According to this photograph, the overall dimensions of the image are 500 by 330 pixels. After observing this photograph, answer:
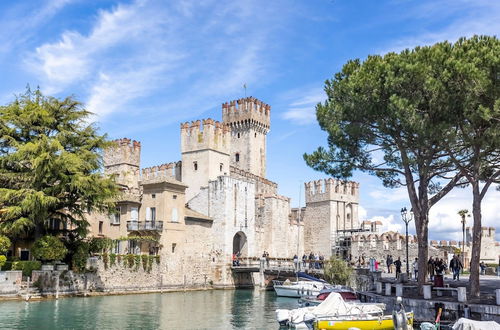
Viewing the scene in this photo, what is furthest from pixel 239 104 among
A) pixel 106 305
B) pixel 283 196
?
pixel 106 305

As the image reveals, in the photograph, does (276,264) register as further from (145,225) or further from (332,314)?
(332,314)

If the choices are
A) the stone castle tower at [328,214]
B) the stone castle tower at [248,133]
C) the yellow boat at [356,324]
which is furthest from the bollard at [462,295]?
the stone castle tower at [248,133]

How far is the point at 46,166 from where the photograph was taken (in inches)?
1163

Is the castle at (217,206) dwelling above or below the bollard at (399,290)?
above

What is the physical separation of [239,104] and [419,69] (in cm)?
3965

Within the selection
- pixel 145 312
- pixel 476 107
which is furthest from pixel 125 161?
pixel 476 107

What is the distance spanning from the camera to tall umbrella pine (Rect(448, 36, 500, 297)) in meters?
18.3

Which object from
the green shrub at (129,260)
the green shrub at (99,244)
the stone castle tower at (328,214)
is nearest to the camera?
the green shrub at (99,244)

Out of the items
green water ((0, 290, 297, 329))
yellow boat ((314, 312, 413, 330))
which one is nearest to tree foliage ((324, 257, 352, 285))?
green water ((0, 290, 297, 329))

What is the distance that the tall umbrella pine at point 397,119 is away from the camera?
19.6 metres

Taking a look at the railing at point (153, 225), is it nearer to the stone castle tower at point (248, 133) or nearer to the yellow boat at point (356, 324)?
the stone castle tower at point (248, 133)

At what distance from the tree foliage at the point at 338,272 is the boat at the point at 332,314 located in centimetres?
1635

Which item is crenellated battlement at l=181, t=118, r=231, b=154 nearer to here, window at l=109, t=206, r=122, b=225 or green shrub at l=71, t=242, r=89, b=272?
window at l=109, t=206, r=122, b=225

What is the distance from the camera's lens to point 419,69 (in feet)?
64.1
